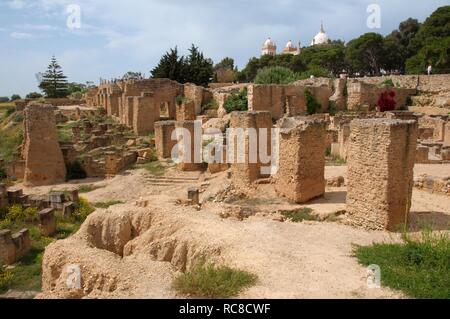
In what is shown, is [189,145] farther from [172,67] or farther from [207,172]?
[172,67]

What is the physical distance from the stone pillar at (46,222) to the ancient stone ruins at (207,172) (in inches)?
1.2

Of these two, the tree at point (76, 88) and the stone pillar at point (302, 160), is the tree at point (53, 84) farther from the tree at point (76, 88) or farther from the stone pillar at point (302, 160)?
the stone pillar at point (302, 160)

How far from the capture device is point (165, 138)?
19.1m

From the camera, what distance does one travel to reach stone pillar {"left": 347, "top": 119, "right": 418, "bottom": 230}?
25.7 feet

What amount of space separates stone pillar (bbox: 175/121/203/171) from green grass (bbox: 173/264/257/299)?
12399 millimetres

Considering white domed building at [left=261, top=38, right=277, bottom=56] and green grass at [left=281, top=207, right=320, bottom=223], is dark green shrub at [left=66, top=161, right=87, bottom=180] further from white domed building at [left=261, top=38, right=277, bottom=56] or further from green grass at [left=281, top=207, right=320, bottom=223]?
white domed building at [left=261, top=38, right=277, bottom=56]

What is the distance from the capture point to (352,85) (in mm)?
26547

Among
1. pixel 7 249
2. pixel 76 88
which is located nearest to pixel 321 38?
pixel 76 88

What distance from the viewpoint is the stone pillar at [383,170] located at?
25.7 feet

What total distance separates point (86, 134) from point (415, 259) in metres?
20.3

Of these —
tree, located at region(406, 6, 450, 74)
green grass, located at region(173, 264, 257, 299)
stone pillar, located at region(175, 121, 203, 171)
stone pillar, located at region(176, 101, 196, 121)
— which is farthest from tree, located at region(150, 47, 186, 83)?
green grass, located at region(173, 264, 257, 299)
